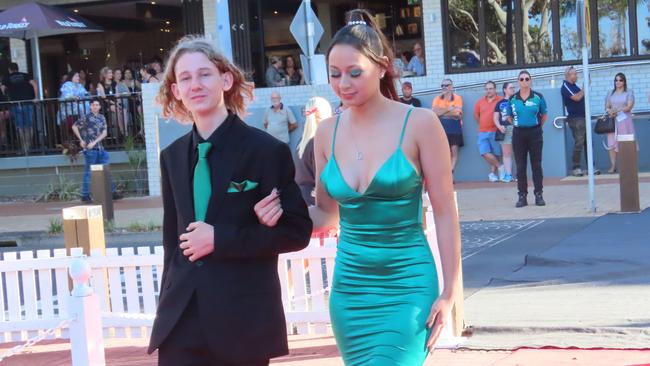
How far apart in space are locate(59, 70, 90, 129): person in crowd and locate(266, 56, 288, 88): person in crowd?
4.28 m

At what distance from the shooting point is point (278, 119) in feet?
70.9

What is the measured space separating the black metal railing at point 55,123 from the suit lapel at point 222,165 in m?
20.0

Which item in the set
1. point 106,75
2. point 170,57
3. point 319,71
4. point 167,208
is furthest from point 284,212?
point 106,75

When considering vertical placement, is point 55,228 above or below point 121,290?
below

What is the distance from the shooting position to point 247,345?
136 inches

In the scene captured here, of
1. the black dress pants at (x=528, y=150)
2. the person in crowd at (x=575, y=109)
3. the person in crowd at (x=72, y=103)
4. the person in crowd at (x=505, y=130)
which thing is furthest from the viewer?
the person in crowd at (x=72, y=103)

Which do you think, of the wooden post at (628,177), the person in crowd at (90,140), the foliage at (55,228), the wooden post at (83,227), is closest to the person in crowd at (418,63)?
the person in crowd at (90,140)

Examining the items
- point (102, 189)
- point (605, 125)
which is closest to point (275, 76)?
point (605, 125)

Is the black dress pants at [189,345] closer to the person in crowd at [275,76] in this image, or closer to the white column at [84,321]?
the white column at [84,321]

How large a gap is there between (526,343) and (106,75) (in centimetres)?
1849

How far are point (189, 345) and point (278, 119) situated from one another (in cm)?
1825

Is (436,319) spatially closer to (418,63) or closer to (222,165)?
(222,165)

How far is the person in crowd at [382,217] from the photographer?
11.6 ft

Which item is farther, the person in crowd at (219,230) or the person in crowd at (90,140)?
the person in crowd at (90,140)
